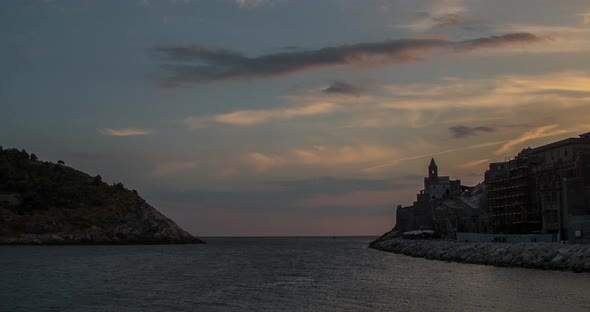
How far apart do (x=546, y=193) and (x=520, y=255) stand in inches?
1032

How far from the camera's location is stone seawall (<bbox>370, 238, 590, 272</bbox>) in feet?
197

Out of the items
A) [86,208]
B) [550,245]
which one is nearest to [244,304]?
[550,245]

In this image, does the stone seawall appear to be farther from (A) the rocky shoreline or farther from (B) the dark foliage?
(B) the dark foliage

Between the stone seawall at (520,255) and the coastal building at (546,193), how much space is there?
8.49 meters

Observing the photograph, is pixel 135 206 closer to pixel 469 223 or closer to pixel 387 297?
pixel 469 223

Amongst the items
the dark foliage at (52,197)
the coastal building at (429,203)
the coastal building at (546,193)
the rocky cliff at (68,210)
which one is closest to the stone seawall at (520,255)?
the coastal building at (546,193)

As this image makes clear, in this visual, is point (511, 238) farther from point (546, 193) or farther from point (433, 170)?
A: point (433, 170)

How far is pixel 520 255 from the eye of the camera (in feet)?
224

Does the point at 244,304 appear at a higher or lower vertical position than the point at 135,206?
lower

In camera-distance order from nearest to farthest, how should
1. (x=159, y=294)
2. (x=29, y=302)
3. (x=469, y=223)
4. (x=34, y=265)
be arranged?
1. (x=29, y=302)
2. (x=159, y=294)
3. (x=34, y=265)
4. (x=469, y=223)

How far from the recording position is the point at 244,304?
41594mm

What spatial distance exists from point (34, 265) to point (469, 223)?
8078 centimetres

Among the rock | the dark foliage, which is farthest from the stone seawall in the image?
the dark foliage

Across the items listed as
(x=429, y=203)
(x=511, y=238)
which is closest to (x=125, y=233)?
(x=429, y=203)
